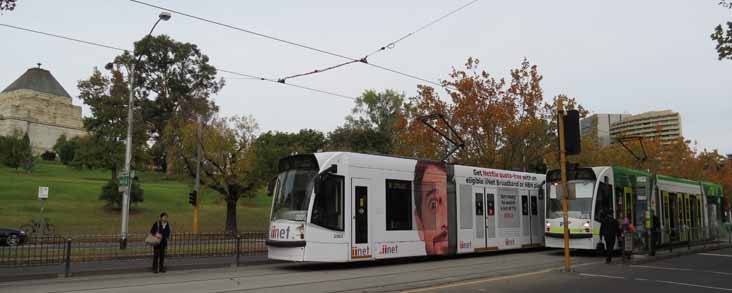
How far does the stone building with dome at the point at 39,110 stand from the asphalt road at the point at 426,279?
10494 cm

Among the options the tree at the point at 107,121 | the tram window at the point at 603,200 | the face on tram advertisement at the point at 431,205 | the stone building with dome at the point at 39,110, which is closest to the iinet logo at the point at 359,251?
the face on tram advertisement at the point at 431,205

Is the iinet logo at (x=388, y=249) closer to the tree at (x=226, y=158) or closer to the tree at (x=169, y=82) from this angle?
the tree at (x=226, y=158)

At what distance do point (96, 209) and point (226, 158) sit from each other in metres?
13.8

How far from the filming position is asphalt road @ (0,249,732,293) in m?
11.3

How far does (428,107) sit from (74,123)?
107m

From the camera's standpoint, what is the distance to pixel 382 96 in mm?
78250

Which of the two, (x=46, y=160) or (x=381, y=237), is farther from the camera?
(x=46, y=160)

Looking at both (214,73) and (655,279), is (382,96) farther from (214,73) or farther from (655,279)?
(655,279)

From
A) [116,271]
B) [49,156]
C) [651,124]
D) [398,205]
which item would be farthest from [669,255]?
[49,156]

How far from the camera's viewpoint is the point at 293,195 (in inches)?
589

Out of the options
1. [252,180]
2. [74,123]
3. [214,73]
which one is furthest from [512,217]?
[74,123]

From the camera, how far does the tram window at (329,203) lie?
1460cm

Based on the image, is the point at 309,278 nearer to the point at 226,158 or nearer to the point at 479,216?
the point at 479,216

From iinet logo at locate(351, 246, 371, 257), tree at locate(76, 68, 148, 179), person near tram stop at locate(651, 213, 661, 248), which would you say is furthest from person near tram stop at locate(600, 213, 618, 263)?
tree at locate(76, 68, 148, 179)
